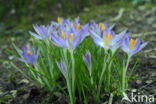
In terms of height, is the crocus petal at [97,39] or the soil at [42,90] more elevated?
the crocus petal at [97,39]

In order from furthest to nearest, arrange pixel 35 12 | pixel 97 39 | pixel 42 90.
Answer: pixel 35 12, pixel 42 90, pixel 97 39

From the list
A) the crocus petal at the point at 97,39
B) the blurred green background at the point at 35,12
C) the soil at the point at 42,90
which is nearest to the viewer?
the crocus petal at the point at 97,39

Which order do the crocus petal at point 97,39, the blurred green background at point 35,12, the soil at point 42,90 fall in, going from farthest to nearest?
the blurred green background at point 35,12
the soil at point 42,90
the crocus petal at point 97,39

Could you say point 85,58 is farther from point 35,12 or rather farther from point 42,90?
point 35,12

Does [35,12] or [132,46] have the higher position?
[35,12]

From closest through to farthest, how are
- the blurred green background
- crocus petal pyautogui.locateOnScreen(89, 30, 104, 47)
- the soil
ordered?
crocus petal pyautogui.locateOnScreen(89, 30, 104, 47)
the soil
the blurred green background

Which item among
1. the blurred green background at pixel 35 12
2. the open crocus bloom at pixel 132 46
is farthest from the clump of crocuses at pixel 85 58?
the blurred green background at pixel 35 12

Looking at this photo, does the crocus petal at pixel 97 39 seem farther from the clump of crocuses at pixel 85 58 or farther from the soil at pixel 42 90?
the soil at pixel 42 90

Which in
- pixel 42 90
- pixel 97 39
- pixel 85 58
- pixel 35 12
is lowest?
pixel 42 90

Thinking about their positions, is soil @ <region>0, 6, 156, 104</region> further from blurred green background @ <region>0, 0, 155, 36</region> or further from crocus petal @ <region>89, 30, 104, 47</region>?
blurred green background @ <region>0, 0, 155, 36</region>

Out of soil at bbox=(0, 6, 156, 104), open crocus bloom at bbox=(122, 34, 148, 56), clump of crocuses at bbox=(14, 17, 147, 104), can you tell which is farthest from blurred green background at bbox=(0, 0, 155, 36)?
open crocus bloom at bbox=(122, 34, 148, 56)

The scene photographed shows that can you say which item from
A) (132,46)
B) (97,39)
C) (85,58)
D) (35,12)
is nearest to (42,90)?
(85,58)

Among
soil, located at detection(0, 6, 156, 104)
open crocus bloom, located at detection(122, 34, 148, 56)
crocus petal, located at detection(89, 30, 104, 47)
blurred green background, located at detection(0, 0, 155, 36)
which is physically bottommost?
soil, located at detection(0, 6, 156, 104)
